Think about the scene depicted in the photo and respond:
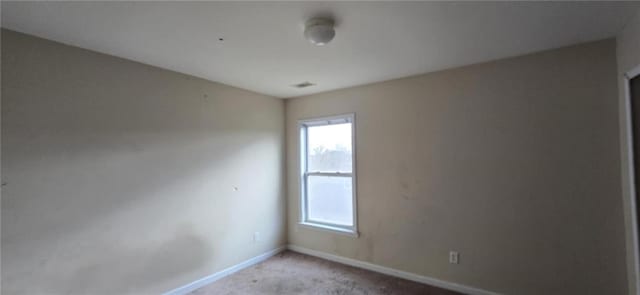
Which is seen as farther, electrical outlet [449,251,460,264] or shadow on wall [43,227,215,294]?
electrical outlet [449,251,460,264]

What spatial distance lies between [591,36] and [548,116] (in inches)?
25.9

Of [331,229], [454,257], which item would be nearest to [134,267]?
[331,229]

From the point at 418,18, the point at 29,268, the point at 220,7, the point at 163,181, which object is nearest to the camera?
the point at 220,7

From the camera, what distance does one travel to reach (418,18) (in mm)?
1898

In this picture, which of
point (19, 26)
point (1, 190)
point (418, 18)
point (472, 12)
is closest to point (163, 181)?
point (1, 190)

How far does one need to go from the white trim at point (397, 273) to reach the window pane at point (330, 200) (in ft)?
1.48

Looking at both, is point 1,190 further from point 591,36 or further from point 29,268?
point 591,36

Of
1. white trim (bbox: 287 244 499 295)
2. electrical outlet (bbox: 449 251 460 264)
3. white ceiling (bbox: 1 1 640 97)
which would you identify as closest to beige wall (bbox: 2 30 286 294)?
white ceiling (bbox: 1 1 640 97)

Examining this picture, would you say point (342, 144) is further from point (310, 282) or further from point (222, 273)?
point (222, 273)

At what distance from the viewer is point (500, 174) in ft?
8.84

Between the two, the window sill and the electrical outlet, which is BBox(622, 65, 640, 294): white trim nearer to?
the electrical outlet

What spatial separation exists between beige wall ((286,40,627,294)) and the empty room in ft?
0.05

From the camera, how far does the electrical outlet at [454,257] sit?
2.91 metres

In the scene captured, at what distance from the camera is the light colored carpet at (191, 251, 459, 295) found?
297 centimetres
